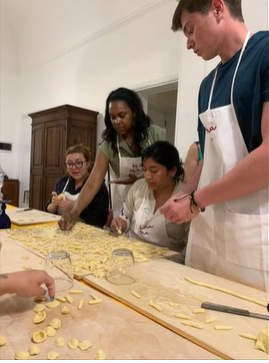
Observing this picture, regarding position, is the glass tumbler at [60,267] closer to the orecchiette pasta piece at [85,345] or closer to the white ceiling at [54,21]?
the orecchiette pasta piece at [85,345]

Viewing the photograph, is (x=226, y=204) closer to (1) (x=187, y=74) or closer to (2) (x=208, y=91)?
(2) (x=208, y=91)

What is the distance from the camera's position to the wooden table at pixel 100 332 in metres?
0.52

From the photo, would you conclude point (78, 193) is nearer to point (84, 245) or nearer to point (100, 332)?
point (84, 245)

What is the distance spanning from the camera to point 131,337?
564 millimetres

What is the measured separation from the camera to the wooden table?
0.52 m

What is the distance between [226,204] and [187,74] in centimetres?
192

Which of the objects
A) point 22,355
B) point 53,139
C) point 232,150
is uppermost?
point 53,139

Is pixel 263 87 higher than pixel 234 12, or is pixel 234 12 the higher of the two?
pixel 234 12

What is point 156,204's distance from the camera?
59.9 inches

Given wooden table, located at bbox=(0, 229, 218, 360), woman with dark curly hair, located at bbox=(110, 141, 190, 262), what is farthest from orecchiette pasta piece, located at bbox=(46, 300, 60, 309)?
woman with dark curly hair, located at bbox=(110, 141, 190, 262)

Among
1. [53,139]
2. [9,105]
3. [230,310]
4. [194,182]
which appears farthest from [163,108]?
[230,310]

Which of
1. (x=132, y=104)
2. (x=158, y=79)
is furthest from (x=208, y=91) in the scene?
(x=158, y=79)

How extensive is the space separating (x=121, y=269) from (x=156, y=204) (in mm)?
647

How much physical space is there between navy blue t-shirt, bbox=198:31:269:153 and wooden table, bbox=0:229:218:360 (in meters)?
0.60
